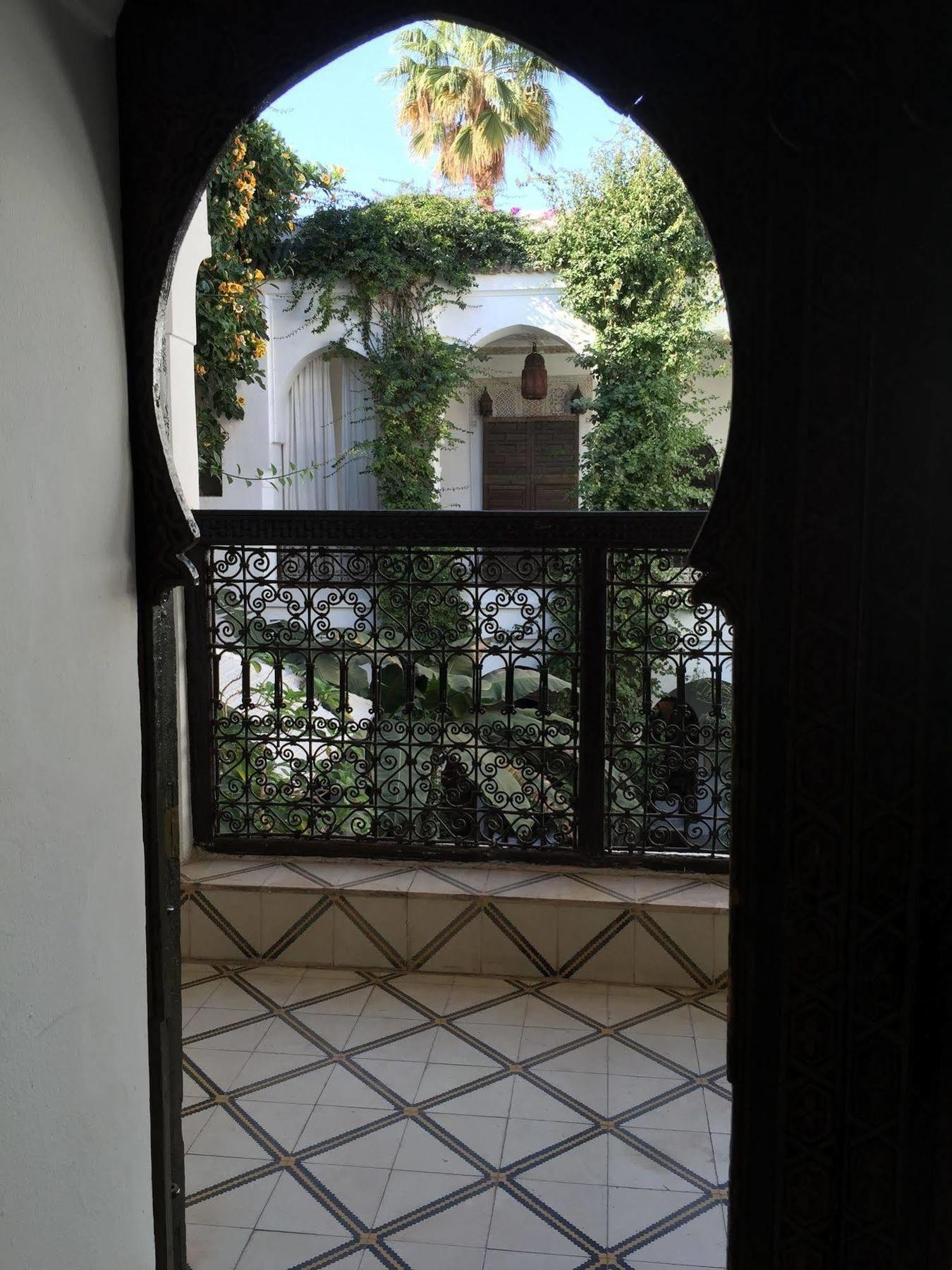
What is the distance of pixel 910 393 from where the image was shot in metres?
1.33

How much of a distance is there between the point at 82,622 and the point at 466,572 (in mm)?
2201

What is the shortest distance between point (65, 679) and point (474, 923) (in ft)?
7.09

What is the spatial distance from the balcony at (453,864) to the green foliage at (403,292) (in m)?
6.27

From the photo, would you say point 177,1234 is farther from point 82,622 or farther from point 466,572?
point 466,572

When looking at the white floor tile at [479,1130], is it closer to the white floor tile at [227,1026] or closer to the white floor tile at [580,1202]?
the white floor tile at [580,1202]

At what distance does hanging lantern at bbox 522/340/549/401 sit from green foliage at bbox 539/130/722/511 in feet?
5.56

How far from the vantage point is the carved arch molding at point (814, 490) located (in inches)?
51.9

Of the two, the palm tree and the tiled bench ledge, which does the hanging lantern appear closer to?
the palm tree

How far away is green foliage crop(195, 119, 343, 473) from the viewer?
22.3ft

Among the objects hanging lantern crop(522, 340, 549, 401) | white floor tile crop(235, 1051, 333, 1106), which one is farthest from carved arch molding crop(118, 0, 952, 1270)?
hanging lantern crop(522, 340, 549, 401)

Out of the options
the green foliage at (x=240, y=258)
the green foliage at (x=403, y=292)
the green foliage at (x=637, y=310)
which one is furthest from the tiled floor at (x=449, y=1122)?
the green foliage at (x=403, y=292)

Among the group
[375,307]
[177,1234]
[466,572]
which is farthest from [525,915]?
[375,307]

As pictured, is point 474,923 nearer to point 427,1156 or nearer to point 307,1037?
point 307,1037

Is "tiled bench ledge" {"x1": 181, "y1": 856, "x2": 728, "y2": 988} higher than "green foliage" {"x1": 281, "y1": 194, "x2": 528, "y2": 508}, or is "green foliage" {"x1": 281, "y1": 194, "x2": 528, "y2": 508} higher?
"green foliage" {"x1": 281, "y1": 194, "x2": 528, "y2": 508}
